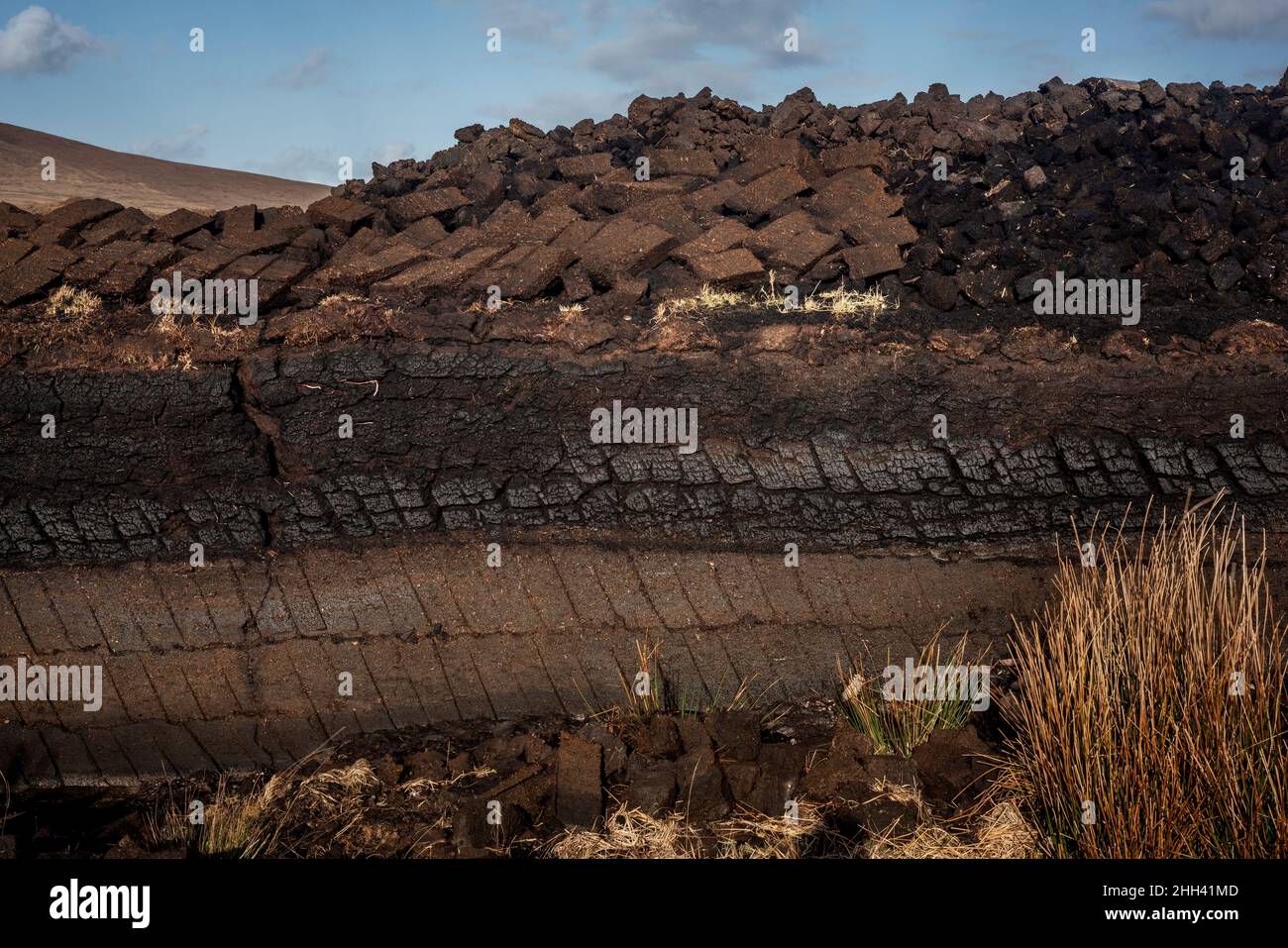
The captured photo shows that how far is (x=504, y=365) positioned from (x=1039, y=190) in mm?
3671

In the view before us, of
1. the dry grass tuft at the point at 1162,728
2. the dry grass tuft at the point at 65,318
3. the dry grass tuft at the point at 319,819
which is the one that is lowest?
Answer: the dry grass tuft at the point at 319,819

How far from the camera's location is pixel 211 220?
7.55m

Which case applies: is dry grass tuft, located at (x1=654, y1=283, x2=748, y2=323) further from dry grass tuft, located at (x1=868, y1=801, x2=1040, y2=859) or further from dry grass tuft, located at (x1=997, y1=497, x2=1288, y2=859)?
dry grass tuft, located at (x1=868, y1=801, x2=1040, y2=859)

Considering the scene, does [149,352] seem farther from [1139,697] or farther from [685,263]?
[1139,697]

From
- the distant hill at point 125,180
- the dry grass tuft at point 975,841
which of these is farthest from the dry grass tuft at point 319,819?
the distant hill at point 125,180

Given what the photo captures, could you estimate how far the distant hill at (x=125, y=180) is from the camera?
1549 centimetres

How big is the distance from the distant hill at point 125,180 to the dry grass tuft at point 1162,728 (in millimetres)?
13047

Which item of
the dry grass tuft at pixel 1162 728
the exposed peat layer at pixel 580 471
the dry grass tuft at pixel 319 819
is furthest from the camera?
the exposed peat layer at pixel 580 471

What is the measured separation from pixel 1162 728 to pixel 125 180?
1759 cm

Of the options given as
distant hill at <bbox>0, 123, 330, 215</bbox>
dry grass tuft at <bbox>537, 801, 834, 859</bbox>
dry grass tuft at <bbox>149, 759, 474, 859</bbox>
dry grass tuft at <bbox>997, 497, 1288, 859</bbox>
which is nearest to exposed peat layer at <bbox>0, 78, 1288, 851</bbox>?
dry grass tuft at <bbox>149, 759, 474, 859</bbox>

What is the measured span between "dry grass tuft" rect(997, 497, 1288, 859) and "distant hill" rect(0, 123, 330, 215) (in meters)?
13.0

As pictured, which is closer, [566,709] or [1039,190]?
[566,709]

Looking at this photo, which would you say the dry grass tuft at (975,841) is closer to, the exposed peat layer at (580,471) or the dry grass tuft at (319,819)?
the exposed peat layer at (580,471)
